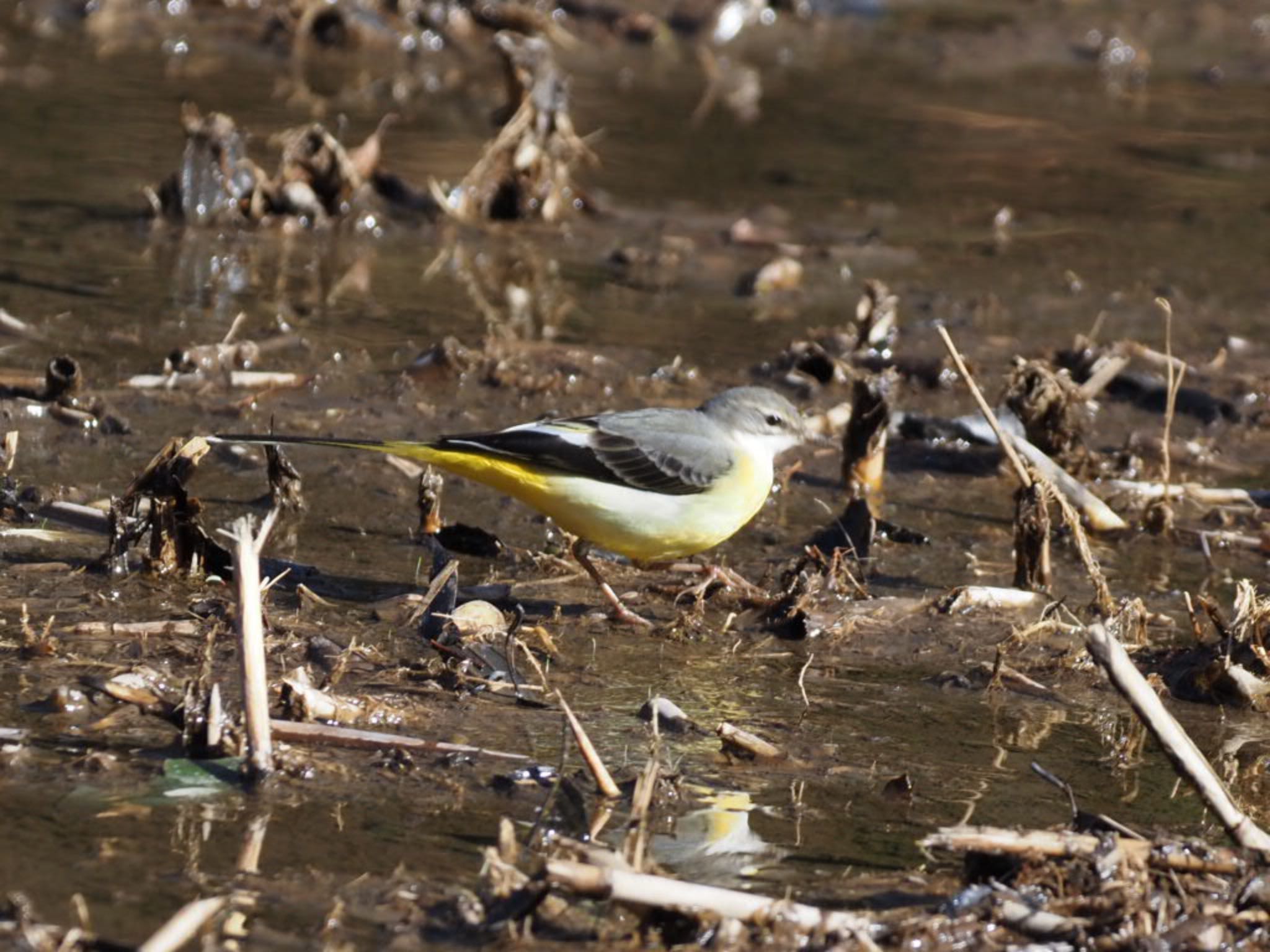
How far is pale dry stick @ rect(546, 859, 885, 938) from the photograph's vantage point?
4648 millimetres

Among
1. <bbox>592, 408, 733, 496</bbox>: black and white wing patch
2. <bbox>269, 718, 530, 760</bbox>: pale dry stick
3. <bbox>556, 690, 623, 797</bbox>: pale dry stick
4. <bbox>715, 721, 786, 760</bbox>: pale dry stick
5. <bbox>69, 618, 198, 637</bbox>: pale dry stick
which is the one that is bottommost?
<bbox>69, 618, 198, 637</bbox>: pale dry stick

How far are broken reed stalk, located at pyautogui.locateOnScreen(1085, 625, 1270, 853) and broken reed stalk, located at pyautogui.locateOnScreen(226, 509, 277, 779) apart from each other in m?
2.20

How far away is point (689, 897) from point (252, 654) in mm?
1404

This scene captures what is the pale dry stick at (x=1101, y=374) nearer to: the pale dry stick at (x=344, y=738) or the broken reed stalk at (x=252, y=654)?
the pale dry stick at (x=344, y=738)

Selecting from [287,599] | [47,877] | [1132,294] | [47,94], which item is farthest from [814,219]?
[47,877]

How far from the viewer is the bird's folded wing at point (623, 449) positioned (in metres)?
7.36

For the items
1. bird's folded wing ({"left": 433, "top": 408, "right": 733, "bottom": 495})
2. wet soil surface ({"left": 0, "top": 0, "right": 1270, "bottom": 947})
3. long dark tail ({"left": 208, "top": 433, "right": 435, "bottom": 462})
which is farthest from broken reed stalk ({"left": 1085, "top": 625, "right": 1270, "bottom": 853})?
long dark tail ({"left": 208, "top": 433, "right": 435, "bottom": 462})

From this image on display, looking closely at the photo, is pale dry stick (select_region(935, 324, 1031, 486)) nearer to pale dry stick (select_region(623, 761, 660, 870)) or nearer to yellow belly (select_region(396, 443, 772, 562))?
yellow belly (select_region(396, 443, 772, 562))

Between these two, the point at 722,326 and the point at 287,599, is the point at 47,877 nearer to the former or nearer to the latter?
the point at 287,599

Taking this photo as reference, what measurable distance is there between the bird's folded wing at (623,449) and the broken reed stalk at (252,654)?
196cm

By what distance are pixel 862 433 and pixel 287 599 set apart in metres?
2.99

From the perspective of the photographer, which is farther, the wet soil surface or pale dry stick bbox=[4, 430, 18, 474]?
pale dry stick bbox=[4, 430, 18, 474]

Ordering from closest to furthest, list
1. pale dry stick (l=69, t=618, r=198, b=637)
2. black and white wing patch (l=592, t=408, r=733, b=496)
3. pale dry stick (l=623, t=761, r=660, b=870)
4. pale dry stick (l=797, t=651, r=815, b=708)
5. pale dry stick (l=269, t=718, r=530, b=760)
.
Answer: pale dry stick (l=623, t=761, r=660, b=870)
pale dry stick (l=269, t=718, r=530, b=760)
pale dry stick (l=69, t=618, r=198, b=637)
pale dry stick (l=797, t=651, r=815, b=708)
black and white wing patch (l=592, t=408, r=733, b=496)

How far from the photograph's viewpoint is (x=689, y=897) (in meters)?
4.69
